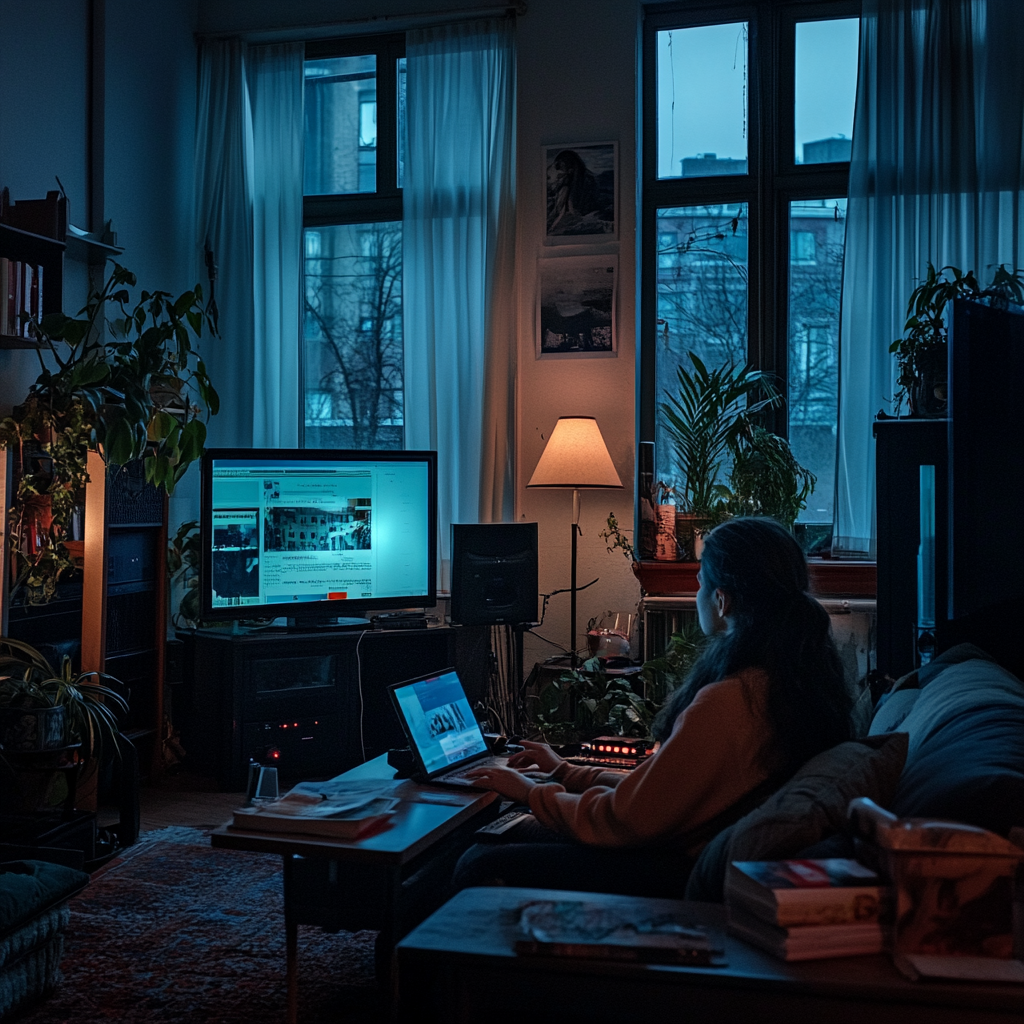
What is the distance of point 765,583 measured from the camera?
6.48ft

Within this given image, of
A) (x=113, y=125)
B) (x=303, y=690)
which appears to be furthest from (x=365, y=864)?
(x=113, y=125)

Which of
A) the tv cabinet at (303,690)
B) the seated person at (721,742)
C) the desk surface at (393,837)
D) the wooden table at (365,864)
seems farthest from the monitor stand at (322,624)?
the seated person at (721,742)

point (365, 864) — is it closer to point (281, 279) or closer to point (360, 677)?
point (360, 677)

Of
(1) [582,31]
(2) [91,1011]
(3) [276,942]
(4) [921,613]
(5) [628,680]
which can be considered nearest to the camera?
(2) [91,1011]

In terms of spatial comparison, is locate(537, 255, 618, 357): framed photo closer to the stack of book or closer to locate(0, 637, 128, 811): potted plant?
locate(0, 637, 128, 811): potted plant

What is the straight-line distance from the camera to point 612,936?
1.26 meters

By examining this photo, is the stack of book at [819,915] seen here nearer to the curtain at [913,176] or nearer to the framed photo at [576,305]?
the curtain at [913,176]

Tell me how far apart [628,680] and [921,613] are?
130 centimetres

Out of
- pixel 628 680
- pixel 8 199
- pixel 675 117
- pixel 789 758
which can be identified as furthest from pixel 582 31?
pixel 789 758

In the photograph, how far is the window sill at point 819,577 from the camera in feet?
13.6

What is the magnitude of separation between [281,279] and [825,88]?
97.8 inches

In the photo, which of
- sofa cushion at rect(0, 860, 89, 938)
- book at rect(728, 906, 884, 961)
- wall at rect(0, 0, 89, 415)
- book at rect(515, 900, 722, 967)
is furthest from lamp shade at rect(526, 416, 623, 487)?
book at rect(728, 906, 884, 961)

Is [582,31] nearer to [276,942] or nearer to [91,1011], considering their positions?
[276,942]

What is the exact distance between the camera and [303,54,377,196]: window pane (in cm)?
498
